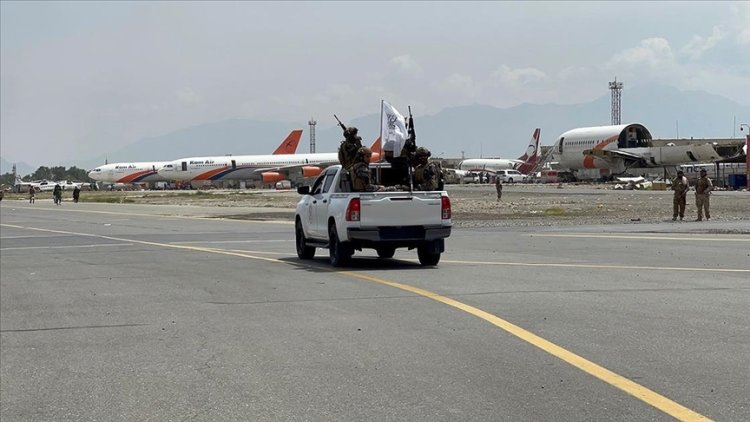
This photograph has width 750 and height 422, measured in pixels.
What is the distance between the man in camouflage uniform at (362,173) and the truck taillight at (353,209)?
0.44 meters

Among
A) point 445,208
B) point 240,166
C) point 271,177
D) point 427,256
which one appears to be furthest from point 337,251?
point 240,166

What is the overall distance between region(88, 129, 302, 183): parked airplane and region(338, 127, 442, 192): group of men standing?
319 feet

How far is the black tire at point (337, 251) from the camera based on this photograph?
17.0m

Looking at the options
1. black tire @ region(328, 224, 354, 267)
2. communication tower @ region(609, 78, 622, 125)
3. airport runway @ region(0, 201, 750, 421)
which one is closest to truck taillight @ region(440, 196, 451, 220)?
airport runway @ region(0, 201, 750, 421)

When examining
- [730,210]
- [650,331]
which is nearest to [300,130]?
[730,210]

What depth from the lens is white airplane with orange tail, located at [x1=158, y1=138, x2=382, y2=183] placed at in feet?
343

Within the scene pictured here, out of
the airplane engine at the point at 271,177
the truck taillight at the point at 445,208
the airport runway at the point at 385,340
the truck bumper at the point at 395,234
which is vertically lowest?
the airport runway at the point at 385,340

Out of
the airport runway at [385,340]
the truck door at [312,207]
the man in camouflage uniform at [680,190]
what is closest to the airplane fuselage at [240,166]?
the man in camouflage uniform at [680,190]

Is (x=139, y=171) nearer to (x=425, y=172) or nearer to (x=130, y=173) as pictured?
(x=130, y=173)

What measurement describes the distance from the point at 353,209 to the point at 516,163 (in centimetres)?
12915

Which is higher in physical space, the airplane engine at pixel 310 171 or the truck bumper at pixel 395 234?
the airplane engine at pixel 310 171

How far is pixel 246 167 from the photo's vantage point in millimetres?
107438

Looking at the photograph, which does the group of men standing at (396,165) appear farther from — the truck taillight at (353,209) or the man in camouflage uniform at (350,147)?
the truck taillight at (353,209)

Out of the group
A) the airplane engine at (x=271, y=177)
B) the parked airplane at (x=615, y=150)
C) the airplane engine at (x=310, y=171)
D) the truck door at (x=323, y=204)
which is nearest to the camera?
the truck door at (x=323, y=204)
